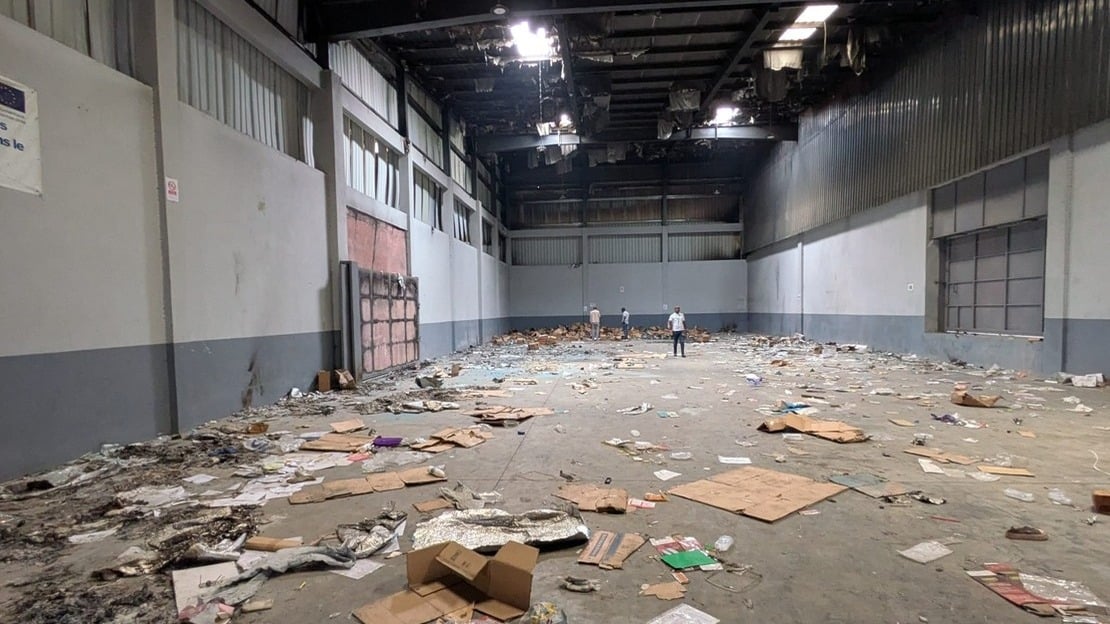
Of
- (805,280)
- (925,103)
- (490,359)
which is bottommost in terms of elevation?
(490,359)

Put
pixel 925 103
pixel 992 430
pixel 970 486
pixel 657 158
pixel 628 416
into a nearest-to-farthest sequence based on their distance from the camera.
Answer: pixel 970 486 → pixel 992 430 → pixel 628 416 → pixel 925 103 → pixel 657 158

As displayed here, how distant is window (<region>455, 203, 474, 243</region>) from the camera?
1490cm

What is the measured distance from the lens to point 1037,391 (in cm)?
651

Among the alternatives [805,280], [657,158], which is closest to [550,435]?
[805,280]

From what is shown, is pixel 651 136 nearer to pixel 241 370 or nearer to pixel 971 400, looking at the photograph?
pixel 971 400

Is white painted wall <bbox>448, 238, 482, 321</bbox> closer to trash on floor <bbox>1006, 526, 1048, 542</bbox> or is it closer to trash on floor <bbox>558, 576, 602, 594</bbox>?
trash on floor <bbox>558, 576, 602, 594</bbox>

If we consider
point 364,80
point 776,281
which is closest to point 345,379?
point 364,80

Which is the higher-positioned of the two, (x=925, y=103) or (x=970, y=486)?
(x=925, y=103)

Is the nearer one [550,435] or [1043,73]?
[550,435]

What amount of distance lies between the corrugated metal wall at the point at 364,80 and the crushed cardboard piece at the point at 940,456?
9.18 m

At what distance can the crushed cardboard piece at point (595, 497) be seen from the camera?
2.96 metres

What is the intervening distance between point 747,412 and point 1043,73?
6912mm

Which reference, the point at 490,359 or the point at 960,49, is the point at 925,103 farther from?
the point at 490,359

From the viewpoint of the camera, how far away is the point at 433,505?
3074 mm
